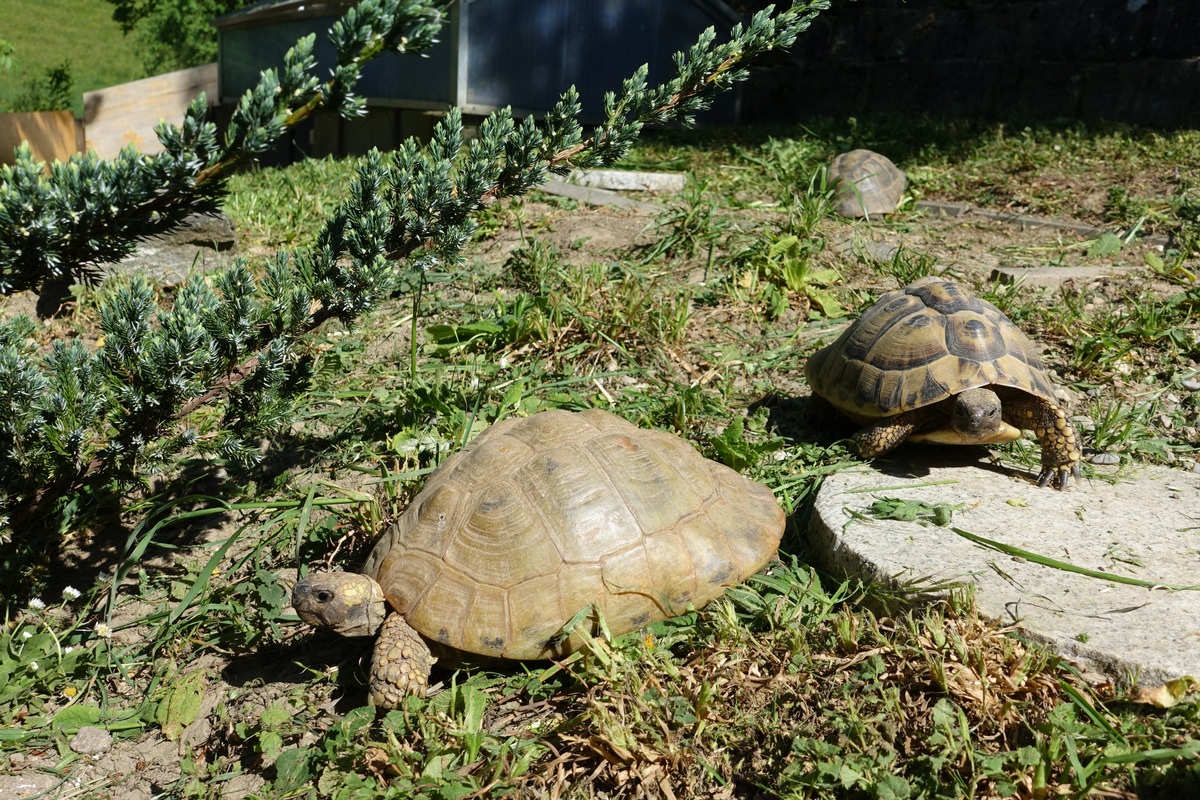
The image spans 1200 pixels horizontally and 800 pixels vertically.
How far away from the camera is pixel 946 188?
793cm

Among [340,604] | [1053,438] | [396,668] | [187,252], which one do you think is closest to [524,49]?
[187,252]

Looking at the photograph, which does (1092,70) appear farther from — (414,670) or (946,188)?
(414,670)

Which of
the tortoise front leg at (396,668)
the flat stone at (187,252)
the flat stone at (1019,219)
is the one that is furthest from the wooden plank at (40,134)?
the flat stone at (1019,219)

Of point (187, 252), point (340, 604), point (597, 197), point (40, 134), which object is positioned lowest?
point (340, 604)

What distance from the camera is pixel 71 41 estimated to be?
849 inches

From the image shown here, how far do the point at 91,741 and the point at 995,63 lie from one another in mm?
10430

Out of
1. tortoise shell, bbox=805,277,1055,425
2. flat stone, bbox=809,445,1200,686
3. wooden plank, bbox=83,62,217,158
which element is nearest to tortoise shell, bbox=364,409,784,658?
flat stone, bbox=809,445,1200,686

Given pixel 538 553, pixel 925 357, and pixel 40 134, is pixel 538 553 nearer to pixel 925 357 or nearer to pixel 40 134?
pixel 925 357

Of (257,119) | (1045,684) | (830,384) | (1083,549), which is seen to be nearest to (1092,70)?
(830,384)

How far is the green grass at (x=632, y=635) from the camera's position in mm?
2604

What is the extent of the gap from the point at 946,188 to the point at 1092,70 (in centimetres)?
271

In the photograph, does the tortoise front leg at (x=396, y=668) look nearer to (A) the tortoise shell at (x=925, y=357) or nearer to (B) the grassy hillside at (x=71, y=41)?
(A) the tortoise shell at (x=925, y=357)

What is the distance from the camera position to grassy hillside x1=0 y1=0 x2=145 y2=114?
61.1 ft

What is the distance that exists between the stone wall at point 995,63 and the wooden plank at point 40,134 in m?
8.25
